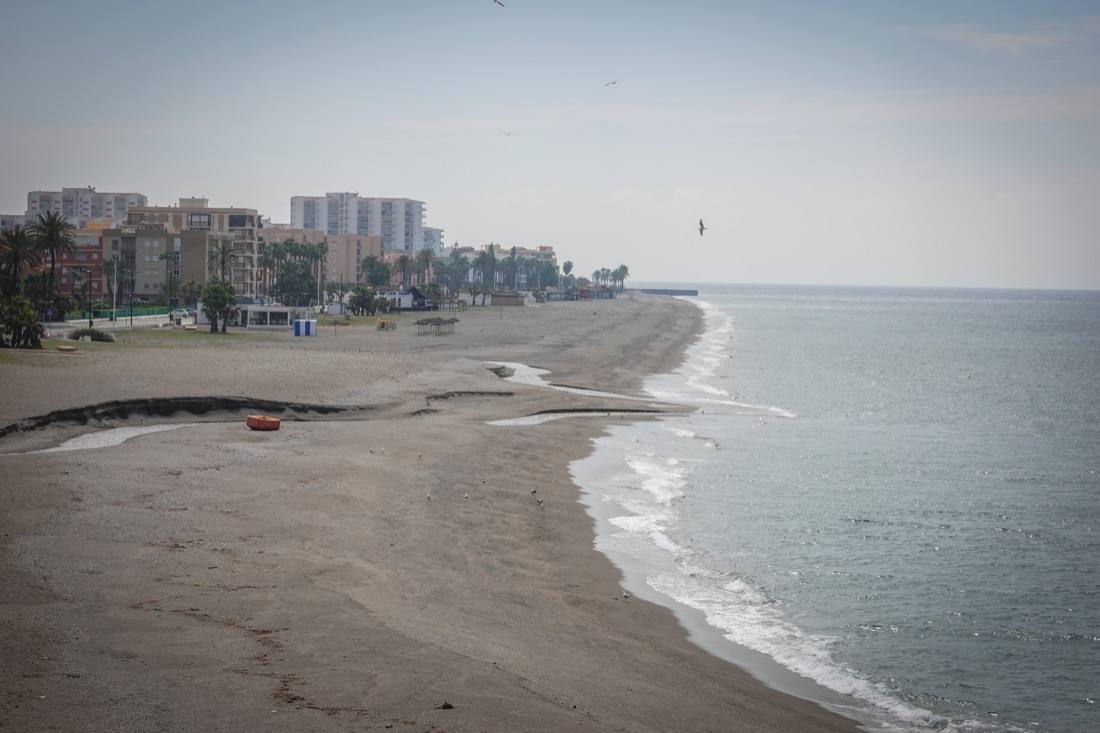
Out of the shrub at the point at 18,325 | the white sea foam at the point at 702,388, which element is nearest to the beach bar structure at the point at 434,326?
the white sea foam at the point at 702,388

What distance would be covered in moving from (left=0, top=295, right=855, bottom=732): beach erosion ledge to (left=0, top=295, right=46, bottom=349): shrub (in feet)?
62.6

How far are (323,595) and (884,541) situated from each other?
1639cm

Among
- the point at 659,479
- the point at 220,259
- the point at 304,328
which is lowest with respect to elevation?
the point at 659,479

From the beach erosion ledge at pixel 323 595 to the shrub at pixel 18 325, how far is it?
19082mm

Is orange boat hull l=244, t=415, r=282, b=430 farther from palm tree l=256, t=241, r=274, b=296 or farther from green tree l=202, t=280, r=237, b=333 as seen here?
palm tree l=256, t=241, r=274, b=296

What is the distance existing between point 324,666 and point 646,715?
14.3 ft

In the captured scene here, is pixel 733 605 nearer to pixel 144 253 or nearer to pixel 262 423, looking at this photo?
pixel 262 423

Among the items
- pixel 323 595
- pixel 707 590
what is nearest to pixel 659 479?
pixel 707 590

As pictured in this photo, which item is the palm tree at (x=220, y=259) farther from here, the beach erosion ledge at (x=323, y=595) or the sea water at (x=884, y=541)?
the beach erosion ledge at (x=323, y=595)

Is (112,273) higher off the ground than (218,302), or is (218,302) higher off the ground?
(112,273)

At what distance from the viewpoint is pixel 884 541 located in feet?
91.3

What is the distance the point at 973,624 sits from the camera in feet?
70.0

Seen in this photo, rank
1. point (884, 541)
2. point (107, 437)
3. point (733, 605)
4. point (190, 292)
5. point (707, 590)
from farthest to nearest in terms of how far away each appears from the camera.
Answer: point (190, 292) < point (107, 437) < point (884, 541) < point (707, 590) < point (733, 605)

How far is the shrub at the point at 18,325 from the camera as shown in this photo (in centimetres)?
5603
